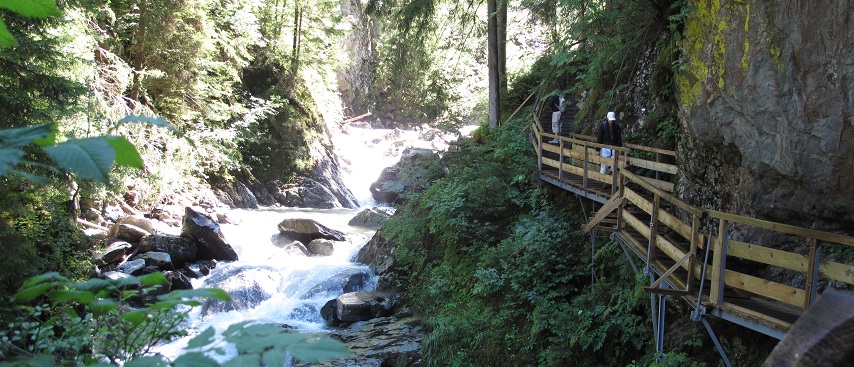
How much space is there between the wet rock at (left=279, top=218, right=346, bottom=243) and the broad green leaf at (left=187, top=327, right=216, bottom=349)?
16.8 m

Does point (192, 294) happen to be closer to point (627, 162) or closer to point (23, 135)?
point (23, 135)

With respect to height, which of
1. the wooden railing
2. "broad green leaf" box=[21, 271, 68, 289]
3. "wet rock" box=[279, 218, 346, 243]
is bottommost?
"wet rock" box=[279, 218, 346, 243]

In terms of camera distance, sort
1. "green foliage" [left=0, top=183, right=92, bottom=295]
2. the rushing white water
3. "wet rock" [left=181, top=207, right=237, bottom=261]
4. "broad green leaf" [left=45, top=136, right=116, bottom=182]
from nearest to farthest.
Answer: "broad green leaf" [left=45, top=136, right=116, bottom=182]
"green foliage" [left=0, top=183, right=92, bottom=295]
the rushing white water
"wet rock" [left=181, top=207, right=237, bottom=261]

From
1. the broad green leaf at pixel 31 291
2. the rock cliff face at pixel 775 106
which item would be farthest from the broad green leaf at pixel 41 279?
the rock cliff face at pixel 775 106

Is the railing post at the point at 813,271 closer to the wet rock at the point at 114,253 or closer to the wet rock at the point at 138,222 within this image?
the wet rock at the point at 114,253

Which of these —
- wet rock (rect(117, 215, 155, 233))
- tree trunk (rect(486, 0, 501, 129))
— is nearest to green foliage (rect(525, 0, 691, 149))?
tree trunk (rect(486, 0, 501, 129))

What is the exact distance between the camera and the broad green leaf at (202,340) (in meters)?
1.40

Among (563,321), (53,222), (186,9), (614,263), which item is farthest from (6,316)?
(186,9)

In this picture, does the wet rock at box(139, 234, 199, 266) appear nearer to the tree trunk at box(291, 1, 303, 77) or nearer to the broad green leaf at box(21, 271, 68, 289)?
the tree trunk at box(291, 1, 303, 77)

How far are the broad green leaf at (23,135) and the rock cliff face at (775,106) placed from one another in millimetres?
7164

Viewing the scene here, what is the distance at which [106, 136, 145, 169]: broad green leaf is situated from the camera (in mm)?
1246

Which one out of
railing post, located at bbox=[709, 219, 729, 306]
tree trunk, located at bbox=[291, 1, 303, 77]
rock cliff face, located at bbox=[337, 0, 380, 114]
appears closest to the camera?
railing post, located at bbox=[709, 219, 729, 306]

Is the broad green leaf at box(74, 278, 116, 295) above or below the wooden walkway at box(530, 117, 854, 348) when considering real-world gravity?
above

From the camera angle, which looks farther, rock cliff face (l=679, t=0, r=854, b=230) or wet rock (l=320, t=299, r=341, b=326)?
wet rock (l=320, t=299, r=341, b=326)
